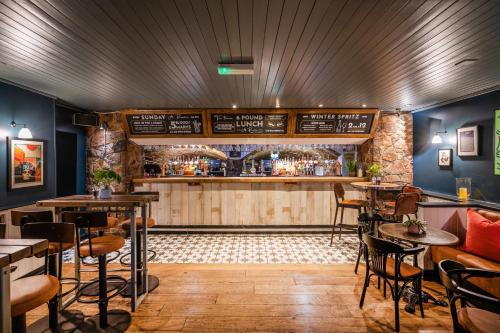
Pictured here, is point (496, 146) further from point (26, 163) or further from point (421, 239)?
point (26, 163)

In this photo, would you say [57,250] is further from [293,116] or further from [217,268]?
[293,116]

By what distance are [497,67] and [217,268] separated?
479cm

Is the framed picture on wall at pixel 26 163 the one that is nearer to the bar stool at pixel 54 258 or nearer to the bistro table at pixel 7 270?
the bar stool at pixel 54 258

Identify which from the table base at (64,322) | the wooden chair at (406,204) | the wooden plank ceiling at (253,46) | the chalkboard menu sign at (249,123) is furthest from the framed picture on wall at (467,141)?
the table base at (64,322)

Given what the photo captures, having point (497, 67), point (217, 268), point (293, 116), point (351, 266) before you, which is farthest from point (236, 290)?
point (497, 67)

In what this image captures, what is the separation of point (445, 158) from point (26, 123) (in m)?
7.71

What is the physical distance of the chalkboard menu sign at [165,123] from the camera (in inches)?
233

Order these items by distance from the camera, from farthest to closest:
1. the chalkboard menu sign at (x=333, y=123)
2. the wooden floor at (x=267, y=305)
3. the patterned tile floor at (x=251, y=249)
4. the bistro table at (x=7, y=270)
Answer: the chalkboard menu sign at (x=333, y=123)
the patterned tile floor at (x=251, y=249)
the wooden floor at (x=267, y=305)
the bistro table at (x=7, y=270)

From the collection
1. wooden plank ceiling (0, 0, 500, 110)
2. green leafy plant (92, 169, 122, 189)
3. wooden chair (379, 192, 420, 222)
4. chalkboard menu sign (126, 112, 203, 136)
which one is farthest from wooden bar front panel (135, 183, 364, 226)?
green leafy plant (92, 169, 122, 189)

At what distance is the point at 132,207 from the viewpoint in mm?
2906

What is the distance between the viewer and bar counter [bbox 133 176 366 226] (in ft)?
20.3

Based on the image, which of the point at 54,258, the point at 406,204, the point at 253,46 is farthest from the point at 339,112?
the point at 54,258

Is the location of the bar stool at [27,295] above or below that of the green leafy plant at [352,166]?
below

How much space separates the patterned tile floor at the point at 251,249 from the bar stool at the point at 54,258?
171 cm
